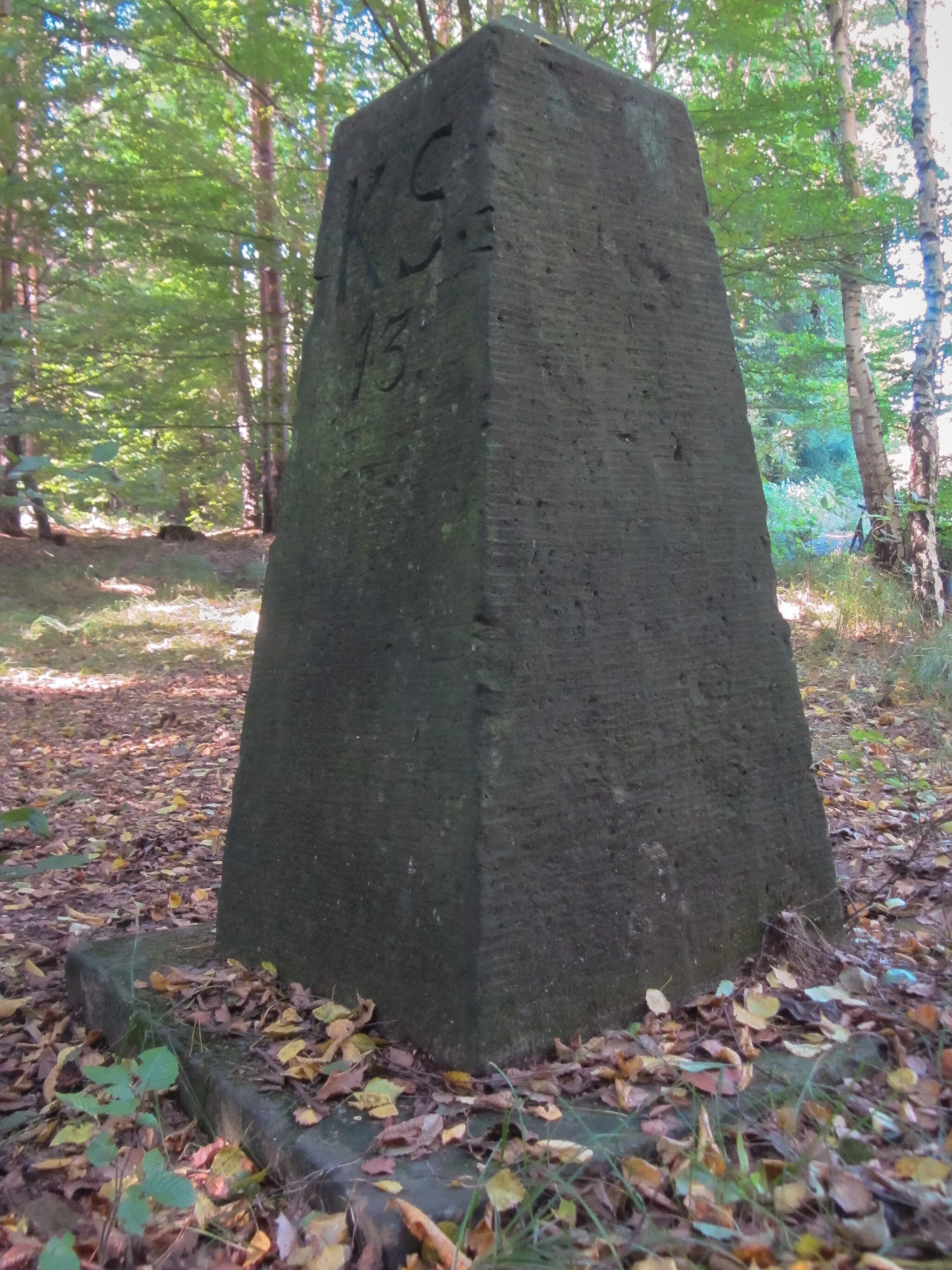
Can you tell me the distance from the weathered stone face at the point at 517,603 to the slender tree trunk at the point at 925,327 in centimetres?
613

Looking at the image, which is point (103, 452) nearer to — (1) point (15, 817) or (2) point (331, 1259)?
(1) point (15, 817)

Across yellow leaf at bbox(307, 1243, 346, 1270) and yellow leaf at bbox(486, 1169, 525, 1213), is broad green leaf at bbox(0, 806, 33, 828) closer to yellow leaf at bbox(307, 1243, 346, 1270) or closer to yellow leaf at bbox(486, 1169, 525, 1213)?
yellow leaf at bbox(307, 1243, 346, 1270)

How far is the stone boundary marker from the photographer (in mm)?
1588

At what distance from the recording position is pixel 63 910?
365 cm

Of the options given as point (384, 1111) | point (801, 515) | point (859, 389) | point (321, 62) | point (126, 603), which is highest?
point (321, 62)

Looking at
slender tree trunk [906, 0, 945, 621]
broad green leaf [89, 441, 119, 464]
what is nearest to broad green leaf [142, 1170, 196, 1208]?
broad green leaf [89, 441, 119, 464]

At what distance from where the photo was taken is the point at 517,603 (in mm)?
2068

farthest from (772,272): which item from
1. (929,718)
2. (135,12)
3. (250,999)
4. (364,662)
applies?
(250,999)

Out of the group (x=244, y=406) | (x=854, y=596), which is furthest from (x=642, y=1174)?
(x=244, y=406)

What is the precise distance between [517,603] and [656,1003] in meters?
1.00

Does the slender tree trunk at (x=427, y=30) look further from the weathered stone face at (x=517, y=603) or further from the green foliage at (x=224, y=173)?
the weathered stone face at (x=517, y=603)

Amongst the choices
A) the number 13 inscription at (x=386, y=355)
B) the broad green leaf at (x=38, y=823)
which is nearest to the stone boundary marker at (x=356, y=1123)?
the broad green leaf at (x=38, y=823)

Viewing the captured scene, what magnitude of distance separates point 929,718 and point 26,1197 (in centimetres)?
513

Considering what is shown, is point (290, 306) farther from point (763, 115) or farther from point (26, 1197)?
point (26, 1197)
